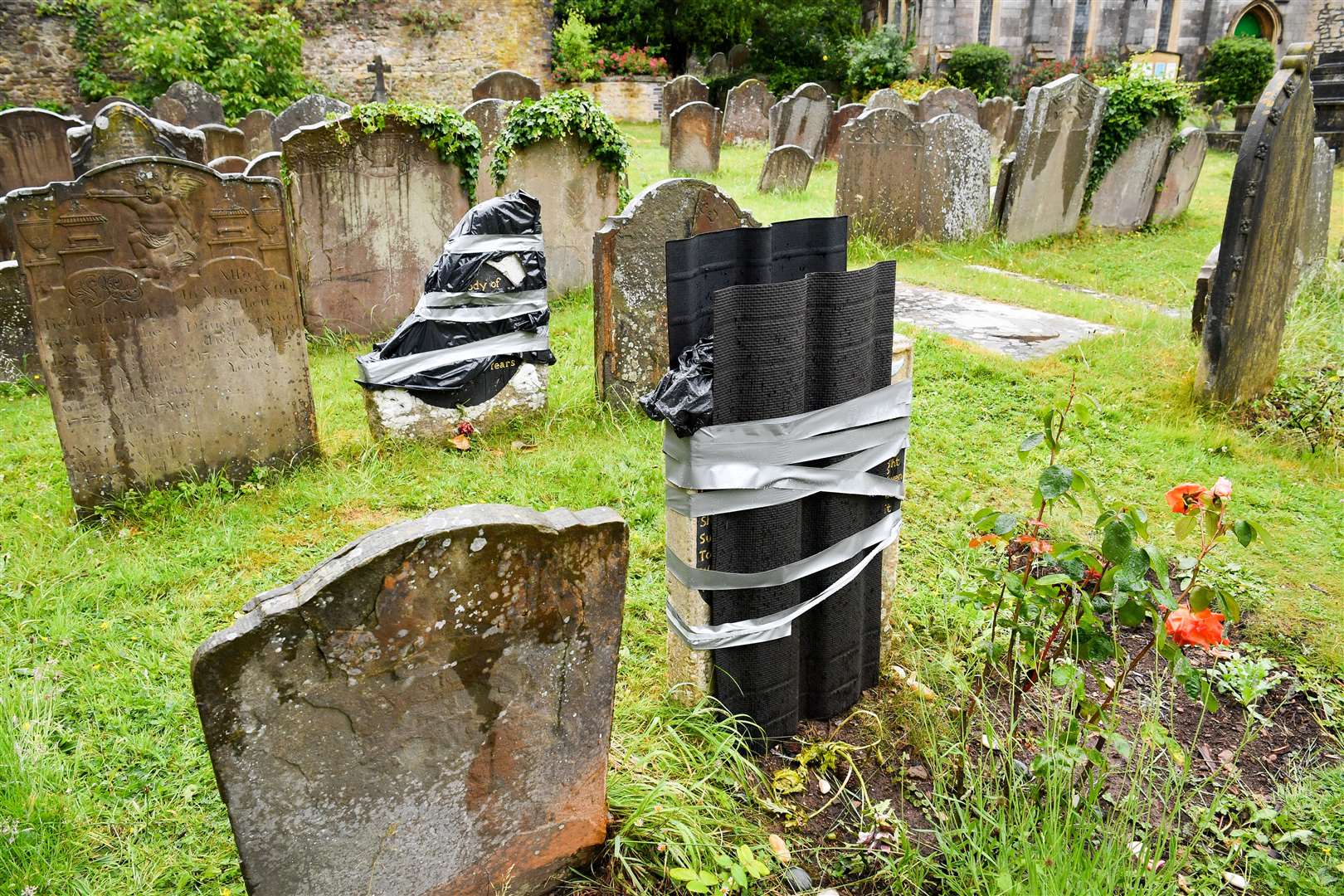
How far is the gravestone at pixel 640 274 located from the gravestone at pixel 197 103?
13.6m

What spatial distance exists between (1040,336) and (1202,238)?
18.4 ft

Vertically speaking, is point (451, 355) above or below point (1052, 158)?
below

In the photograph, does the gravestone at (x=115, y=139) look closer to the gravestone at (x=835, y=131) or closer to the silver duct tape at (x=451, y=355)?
the silver duct tape at (x=451, y=355)

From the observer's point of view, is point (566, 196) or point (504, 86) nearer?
point (566, 196)

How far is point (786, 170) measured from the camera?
12.7 m

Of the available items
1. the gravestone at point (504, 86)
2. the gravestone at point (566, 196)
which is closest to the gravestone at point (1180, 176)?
the gravestone at point (566, 196)

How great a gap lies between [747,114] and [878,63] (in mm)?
8180

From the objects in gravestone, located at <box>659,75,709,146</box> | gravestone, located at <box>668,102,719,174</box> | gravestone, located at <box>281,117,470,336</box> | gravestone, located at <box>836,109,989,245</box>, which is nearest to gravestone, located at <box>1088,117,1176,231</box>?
gravestone, located at <box>836,109,989,245</box>

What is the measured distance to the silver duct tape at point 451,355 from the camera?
4828 millimetres

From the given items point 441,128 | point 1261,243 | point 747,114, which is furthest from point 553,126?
point 747,114

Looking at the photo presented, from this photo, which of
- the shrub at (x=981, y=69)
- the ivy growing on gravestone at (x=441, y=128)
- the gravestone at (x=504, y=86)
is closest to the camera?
the ivy growing on gravestone at (x=441, y=128)

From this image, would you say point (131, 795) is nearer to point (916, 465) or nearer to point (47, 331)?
point (47, 331)

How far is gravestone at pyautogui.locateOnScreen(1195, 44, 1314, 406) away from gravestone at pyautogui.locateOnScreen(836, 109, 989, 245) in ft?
14.5

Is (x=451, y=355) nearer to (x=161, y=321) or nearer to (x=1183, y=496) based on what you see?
(x=161, y=321)
